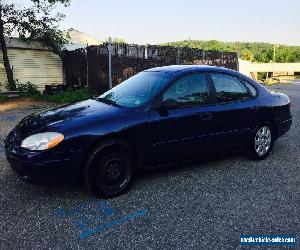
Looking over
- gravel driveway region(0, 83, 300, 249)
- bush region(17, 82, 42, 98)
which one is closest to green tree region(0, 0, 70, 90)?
bush region(17, 82, 42, 98)

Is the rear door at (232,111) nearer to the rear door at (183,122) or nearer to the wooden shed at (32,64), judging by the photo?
the rear door at (183,122)

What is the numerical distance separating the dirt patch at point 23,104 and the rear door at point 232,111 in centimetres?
922

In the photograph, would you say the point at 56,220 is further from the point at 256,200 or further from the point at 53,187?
the point at 256,200

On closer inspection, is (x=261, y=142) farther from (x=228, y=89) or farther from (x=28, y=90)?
(x=28, y=90)

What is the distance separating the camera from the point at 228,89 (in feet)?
17.9

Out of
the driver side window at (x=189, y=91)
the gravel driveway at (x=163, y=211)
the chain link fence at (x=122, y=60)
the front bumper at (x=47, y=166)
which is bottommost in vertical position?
the gravel driveway at (x=163, y=211)

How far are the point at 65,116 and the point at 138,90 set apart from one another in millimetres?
1142

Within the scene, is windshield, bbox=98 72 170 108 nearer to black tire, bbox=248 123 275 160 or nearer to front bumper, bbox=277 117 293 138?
black tire, bbox=248 123 275 160

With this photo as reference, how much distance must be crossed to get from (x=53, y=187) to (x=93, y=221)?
1.17 m

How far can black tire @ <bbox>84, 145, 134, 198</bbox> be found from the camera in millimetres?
4219

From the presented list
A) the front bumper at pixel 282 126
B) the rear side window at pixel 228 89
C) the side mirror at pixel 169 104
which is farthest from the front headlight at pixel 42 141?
the front bumper at pixel 282 126

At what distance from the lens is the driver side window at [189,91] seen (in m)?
4.84

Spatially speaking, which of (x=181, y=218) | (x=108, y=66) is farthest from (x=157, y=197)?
(x=108, y=66)

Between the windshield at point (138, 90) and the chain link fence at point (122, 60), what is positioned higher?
the chain link fence at point (122, 60)
